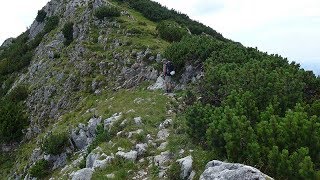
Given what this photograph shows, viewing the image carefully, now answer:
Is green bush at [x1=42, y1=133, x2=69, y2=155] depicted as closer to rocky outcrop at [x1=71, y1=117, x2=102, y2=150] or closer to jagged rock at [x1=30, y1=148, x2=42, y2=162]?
rocky outcrop at [x1=71, y1=117, x2=102, y2=150]

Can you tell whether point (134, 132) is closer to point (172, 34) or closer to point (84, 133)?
point (84, 133)

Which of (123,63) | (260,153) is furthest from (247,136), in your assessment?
(123,63)

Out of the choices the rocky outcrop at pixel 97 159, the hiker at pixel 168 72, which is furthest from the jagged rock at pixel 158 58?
the rocky outcrop at pixel 97 159

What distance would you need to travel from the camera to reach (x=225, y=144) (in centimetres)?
1264

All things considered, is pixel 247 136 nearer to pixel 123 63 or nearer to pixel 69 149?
pixel 69 149

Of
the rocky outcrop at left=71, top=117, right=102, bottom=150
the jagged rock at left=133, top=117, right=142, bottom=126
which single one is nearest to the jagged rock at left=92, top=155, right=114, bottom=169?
the jagged rock at left=133, top=117, right=142, bottom=126

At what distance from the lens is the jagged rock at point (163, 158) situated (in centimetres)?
1556

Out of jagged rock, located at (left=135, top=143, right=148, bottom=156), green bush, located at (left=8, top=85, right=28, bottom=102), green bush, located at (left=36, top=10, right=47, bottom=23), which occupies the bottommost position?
jagged rock, located at (left=135, top=143, right=148, bottom=156)

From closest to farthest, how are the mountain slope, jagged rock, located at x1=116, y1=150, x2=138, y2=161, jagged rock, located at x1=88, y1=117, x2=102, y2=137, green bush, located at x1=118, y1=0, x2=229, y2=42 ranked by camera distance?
the mountain slope → jagged rock, located at x1=116, y1=150, x2=138, y2=161 → jagged rock, located at x1=88, y1=117, x2=102, y2=137 → green bush, located at x1=118, y1=0, x2=229, y2=42

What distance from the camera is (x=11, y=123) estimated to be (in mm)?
31969

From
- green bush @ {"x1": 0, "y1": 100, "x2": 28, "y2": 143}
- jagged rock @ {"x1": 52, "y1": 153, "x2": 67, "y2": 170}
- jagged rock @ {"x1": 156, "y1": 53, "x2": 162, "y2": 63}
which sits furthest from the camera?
green bush @ {"x1": 0, "y1": 100, "x2": 28, "y2": 143}

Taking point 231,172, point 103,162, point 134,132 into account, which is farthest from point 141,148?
point 231,172

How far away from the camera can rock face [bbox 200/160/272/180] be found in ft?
32.9

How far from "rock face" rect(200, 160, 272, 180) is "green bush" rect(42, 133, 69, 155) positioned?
14.5 m
